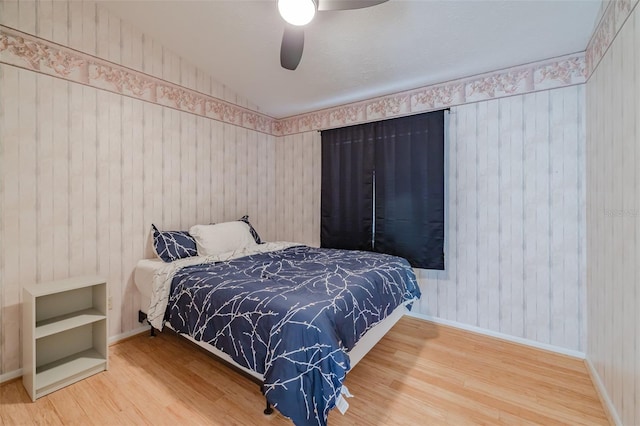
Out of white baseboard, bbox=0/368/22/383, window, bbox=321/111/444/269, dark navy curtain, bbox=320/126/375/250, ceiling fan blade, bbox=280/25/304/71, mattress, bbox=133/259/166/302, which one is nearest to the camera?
ceiling fan blade, bbox=280/25/304/71

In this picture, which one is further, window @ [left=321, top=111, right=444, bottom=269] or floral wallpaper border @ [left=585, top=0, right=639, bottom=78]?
window @ [left=321, top=111, right=444, bottom=269]

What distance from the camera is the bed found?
1.31m

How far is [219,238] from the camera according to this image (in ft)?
9.12

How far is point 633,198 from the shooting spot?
1.34 m

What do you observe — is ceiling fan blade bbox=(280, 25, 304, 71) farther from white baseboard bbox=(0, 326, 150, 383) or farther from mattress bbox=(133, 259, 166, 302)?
white baseboard bbox=(0, 326, 150, 383)

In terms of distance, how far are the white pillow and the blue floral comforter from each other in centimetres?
42

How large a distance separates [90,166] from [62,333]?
1.32 m

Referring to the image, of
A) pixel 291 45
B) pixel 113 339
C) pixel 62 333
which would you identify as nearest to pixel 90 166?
pixel 62 333

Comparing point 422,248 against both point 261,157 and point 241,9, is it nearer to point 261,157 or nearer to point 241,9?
point 261,157

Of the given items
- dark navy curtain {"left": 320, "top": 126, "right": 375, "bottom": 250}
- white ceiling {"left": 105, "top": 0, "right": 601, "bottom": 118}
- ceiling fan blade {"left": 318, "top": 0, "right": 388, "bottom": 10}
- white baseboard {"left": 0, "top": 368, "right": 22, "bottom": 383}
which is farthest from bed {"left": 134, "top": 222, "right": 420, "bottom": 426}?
white ceiling {"left": 105, "top": 0, "right": 601, "bottom": 118}

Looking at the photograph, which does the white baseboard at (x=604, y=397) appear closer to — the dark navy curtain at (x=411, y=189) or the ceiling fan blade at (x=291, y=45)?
the dark navy curtain at (x=411, y=189)

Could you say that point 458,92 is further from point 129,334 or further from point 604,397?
point 129,334

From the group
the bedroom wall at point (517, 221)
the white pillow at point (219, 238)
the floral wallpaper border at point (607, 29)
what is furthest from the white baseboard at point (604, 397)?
the white pillow at point (219, 238)

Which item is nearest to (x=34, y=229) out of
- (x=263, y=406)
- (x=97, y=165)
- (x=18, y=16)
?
(x=97, y=165)
